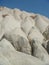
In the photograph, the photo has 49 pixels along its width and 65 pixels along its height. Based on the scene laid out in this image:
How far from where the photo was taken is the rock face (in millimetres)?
14930

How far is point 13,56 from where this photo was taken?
48.9 feet

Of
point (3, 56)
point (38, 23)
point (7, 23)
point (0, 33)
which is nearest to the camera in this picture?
point (3, 56)

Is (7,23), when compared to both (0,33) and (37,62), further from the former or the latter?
(37,62)

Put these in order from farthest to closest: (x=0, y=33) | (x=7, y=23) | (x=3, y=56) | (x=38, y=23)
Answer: (x=38, y=23)
(x=7, y=23)
(x=0, y=33)
(x=3, y=56)

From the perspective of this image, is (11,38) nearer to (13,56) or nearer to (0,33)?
(0,33)

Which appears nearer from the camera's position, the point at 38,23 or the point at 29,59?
the point at 29,59

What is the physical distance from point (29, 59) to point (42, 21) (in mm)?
22352

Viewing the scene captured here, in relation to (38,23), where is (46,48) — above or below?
below

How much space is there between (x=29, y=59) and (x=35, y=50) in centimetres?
858

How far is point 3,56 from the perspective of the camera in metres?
14.6

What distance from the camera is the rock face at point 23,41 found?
14930 mm

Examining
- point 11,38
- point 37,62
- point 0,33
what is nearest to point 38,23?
Result: point 0,33

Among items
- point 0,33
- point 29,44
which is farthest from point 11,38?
point 0,33

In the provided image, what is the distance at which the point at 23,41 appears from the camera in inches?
976
